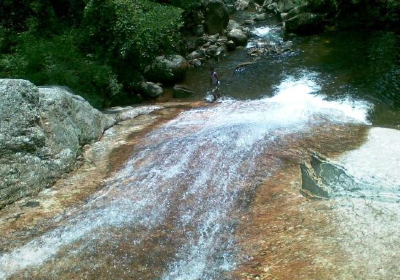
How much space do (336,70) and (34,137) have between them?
16.1m

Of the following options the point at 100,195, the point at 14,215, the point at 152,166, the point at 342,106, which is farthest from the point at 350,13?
the point at 14,215

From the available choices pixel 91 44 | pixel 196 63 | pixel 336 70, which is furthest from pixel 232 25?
pixel 91 44

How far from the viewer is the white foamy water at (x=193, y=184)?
941cm

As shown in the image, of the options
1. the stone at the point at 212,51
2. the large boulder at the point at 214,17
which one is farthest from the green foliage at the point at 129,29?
the large boulder at the point at 214,17

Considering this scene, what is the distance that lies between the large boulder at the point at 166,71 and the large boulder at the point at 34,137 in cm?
840

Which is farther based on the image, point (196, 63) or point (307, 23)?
point (307, 23)

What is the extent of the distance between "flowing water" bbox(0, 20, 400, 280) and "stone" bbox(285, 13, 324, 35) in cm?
761

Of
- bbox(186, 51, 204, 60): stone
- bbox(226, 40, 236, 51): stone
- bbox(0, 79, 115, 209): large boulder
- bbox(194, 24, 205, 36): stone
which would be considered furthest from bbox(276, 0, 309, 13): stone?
bbox(0, 79, 115, 209): large boulder

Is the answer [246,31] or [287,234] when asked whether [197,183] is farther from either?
[246,31]

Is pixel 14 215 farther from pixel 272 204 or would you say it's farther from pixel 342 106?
pixel 342 106

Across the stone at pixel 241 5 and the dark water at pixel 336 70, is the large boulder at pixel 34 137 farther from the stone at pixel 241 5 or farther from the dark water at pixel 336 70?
the stone at pixel 241 5

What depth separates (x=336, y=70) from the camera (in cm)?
2125

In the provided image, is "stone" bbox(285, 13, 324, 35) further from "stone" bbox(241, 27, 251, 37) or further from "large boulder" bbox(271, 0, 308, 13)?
"large boulder" bbox(271, 0, 308, 13)

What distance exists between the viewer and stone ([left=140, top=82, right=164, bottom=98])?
2125cm
